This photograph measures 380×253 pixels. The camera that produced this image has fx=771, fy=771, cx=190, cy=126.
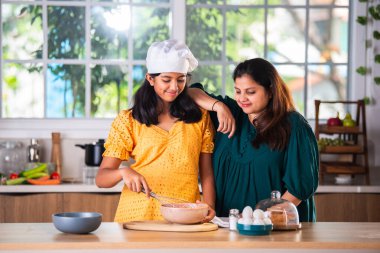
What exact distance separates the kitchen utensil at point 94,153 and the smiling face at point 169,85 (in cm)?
222

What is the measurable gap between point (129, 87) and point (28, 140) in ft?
2.85

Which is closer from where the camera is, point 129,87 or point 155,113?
point 155,113

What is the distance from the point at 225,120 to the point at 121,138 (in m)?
0.46

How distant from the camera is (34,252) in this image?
2658 millimetres

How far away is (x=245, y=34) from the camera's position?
20.3ft

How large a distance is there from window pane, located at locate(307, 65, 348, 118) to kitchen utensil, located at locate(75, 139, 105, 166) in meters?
1.76

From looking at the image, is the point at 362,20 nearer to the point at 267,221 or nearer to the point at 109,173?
the point at 109,173

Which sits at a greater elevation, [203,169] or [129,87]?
[129,87]

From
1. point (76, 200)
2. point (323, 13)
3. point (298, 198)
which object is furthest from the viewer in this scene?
point (323, 13)

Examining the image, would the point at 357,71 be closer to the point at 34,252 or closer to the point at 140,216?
the point at 140,216

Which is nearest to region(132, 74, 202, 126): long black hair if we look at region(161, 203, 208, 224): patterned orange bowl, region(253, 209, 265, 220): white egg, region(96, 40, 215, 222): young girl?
region(96, 40, 215, 222): young girl

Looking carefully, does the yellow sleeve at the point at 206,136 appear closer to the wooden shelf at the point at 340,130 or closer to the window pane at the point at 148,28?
the wooden shelf at the point at 340,130

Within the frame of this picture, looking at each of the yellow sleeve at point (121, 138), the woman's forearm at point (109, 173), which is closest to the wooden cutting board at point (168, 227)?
the woman's forearm at point (109, 173)

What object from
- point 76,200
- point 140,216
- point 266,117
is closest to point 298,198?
point 266,117
